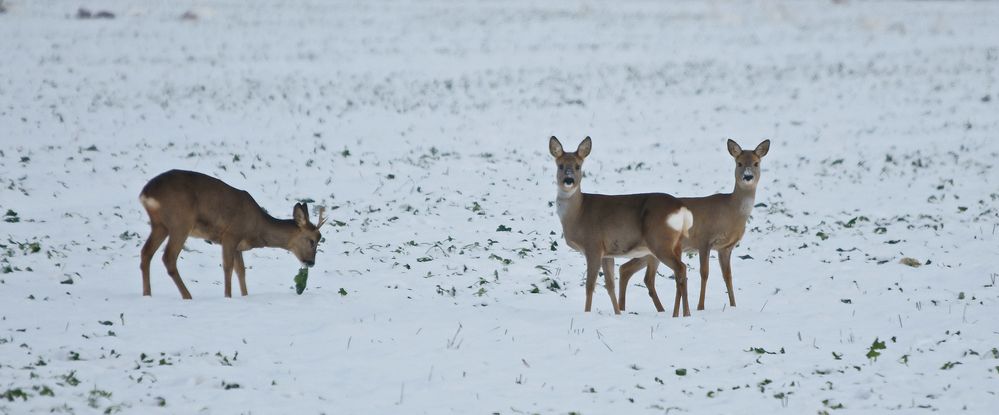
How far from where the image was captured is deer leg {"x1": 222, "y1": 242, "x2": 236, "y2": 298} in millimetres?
10250

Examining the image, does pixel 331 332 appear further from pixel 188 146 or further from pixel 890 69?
pixel 890 69

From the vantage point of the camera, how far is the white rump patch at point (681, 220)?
9.90 meters

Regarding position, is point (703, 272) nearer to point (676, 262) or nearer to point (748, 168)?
point (676, 262)

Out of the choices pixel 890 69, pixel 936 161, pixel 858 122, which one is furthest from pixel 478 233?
pixel 890 69

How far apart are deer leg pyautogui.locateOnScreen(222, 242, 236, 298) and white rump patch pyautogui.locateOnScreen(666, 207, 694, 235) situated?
4094 mm

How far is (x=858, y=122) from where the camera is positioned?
2470cm

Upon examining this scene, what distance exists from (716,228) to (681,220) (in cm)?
71

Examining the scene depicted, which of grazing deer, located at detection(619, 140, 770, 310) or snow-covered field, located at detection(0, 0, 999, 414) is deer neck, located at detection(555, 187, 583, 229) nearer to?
grazing deer, located at detection(619, 140, 770, 310)

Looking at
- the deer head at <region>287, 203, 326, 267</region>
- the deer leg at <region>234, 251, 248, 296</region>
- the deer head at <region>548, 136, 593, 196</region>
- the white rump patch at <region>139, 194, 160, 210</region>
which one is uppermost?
the deer head at <region>548, 136, 593, 196</region>

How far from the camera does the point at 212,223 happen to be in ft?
34.0

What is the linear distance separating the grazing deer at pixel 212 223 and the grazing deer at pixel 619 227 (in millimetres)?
2496

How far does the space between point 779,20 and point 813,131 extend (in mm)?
27412

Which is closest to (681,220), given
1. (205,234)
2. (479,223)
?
(205,234)

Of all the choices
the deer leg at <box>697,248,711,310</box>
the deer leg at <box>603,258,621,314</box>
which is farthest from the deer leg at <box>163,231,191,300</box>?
the deer leg at <box>697,248,711,310</box>
